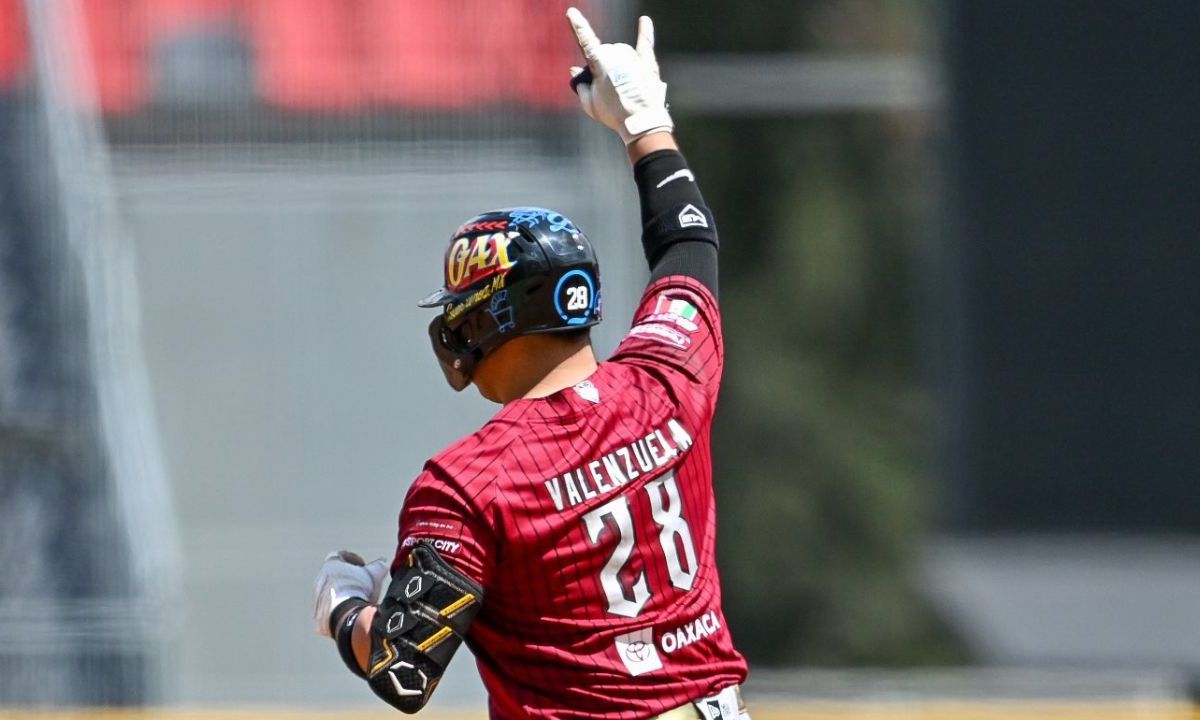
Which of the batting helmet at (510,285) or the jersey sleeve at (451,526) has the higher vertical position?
the batting helmet at (510,285)

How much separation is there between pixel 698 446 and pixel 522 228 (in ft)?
1.55

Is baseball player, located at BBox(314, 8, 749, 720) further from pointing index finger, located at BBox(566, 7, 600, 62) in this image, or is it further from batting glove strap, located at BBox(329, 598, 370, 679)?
pointing index finger, located at BBox(566, 7, 600, 62)

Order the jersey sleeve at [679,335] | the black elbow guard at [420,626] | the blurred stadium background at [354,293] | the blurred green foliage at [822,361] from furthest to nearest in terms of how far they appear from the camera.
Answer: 1. the blurred green foliage at [822,361]
2. the blurred stadium background at [354,293]
3. the jersey sleeve at [679,335]
4. the black elbow guard at [420,626]

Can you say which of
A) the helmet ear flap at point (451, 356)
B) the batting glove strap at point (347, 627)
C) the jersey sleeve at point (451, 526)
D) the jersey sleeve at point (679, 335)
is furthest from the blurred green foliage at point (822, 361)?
the jersey sleeve at point (451, 526)

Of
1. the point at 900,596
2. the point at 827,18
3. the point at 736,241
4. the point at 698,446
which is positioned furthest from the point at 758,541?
the point at 698,446

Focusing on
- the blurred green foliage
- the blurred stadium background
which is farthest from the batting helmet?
the blurred green foliage

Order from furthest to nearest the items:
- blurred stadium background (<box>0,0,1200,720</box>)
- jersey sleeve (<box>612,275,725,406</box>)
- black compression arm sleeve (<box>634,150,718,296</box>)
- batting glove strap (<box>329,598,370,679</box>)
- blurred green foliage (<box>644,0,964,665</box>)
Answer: blurred green foliage (<box>644,0,964,665</box>), blurred stadium background (<box>0,0,1200,720</box>), black compression arm sleeve (<box>634,150,718,296</box>), jersey sleeve (<box>612,275,725,406</box>), batting glove strap (<box>329,598,370,679</box>)

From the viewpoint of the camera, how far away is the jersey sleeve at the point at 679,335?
340 centimetres

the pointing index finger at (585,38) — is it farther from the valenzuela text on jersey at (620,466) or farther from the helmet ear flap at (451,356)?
the valenzuela text on jersey at (620,466)

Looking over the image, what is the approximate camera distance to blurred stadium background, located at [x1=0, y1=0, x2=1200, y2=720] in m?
10.3

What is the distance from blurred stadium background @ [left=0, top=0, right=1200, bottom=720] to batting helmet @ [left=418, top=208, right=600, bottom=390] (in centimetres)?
649

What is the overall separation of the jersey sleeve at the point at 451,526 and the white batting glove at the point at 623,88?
0.95 meters

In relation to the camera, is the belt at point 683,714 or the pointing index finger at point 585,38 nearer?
the belt at point 683,714

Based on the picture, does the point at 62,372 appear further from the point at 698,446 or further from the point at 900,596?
the point at 900,596
